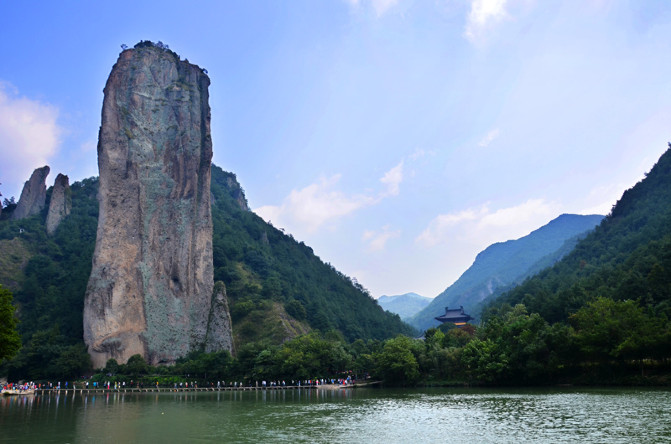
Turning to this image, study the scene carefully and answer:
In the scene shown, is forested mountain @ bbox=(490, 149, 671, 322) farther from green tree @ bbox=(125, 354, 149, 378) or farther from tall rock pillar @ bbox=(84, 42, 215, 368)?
green tree @ bbox=(125, 354, 149, 378)

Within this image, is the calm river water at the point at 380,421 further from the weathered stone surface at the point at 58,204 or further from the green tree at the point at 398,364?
the weathered stone surface at the point at 58,204

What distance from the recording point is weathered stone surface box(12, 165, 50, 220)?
98.7 m

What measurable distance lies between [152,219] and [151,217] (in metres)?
0.32

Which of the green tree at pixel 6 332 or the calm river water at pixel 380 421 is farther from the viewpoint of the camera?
the green tree at pixel 6 332

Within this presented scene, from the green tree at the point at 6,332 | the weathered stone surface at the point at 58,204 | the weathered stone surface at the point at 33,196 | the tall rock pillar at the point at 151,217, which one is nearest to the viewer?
the green tree at the point at 6,332

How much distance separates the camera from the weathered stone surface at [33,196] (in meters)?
98.7

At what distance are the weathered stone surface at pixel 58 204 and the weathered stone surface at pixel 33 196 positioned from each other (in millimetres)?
4661

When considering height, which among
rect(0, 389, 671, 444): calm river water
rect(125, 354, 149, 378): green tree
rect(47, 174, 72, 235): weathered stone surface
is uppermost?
rect(47, 174, 72, 235): weathered stone surface

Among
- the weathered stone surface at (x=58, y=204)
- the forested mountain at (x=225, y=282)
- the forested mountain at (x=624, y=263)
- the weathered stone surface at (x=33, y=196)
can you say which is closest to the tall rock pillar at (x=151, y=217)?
the forested mountain at (x=225, y=282)

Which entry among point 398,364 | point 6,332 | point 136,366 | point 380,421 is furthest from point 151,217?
point 380,421

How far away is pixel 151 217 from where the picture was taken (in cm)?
7462

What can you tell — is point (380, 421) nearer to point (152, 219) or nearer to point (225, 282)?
point (152, 219)

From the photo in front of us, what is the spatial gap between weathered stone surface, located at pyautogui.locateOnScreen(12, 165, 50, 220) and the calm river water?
74.1m

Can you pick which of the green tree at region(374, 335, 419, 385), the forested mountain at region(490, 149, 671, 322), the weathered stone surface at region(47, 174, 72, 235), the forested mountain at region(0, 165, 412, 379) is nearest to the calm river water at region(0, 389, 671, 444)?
the forested mountain at region(490, 149, 671, 322)
